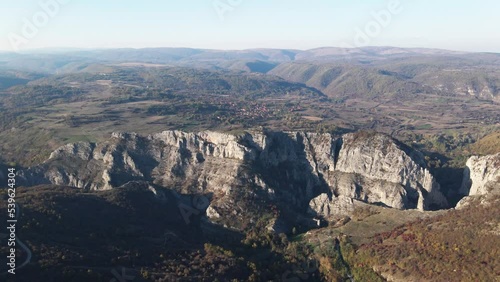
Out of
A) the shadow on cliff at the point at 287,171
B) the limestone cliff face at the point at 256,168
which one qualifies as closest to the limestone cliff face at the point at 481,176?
the limestone cliff face at the point at 256,168

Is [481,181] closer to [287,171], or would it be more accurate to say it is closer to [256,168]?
[287,171]

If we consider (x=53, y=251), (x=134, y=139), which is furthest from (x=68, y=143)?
(x=53, y=251)

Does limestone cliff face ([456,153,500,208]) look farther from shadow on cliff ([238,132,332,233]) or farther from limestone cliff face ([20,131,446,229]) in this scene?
shadow on cliff ([238,132,332,233])

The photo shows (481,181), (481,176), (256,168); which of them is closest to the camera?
(481,181)

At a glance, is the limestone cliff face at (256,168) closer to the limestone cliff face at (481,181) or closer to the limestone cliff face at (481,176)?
the limestone cliff face at (481,176)

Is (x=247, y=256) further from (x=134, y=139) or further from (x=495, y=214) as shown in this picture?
(x=134, y=139)

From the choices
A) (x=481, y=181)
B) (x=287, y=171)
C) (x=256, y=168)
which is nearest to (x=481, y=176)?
(x=481, y=181)
